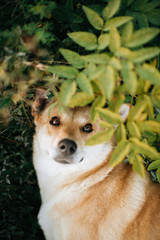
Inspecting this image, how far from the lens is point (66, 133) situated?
201 centimetres

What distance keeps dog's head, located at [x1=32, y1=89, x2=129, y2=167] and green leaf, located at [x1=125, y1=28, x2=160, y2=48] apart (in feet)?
3.30

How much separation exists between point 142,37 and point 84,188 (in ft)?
5.20

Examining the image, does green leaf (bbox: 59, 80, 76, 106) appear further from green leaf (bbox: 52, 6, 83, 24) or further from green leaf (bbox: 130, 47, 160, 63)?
green leaf (bbox: 52, 6, 83, 24)

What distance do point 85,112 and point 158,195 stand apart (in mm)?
1143

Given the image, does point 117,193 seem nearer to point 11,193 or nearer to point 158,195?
point 158,195

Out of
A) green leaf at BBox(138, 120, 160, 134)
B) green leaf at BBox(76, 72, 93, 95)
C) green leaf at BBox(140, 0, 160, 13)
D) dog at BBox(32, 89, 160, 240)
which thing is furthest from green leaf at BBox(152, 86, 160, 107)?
dog at BBox(32, 89, 160, 240)

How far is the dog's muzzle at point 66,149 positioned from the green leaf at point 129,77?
1079 millimetres

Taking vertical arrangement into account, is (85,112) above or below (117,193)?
above

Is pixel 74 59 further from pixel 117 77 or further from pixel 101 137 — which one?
pixel 101 137

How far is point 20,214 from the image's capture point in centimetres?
299

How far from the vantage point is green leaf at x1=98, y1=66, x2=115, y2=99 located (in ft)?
3.17

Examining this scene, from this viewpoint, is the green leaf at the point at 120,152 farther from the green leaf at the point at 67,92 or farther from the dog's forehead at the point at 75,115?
the dog's forehead at the point at 75,115

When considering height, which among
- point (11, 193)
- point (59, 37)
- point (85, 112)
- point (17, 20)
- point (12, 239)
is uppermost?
point (17, 20)

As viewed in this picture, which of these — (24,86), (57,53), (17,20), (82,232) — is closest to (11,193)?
(82,232)
